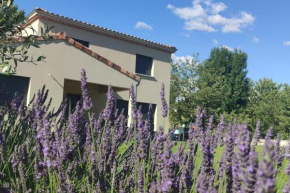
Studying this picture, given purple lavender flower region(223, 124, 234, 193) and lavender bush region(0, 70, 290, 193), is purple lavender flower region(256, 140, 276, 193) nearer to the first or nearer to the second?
lavender bush region(0, 70, 290, 193)

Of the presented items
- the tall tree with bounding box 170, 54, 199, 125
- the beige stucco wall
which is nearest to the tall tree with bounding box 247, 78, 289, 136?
the tall tree with bounding box 170, 54, 199, 125

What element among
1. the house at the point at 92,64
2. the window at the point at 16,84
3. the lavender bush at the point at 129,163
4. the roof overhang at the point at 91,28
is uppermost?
the roof overhang at the point at 91,28

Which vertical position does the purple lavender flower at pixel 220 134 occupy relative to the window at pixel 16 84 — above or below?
below

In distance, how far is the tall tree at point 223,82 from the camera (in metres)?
33.4

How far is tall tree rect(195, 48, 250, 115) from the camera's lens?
33.4 m

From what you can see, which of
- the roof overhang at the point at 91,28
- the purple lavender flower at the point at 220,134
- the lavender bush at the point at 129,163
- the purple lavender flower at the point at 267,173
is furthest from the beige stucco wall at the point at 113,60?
the purple lavender flower at the point at 267,173

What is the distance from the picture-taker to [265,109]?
1494 inches

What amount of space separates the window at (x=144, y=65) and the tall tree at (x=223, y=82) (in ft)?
48.7

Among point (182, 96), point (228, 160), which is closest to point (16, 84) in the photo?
point (228, 160)

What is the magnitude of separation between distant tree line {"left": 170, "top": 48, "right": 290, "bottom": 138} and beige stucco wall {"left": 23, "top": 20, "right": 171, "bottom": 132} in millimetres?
11294

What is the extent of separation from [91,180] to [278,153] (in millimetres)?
1679

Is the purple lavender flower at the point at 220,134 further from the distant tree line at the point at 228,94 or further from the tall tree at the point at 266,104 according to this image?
the tall tree at the point at 266,104

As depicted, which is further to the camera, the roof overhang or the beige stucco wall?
the roof overhang

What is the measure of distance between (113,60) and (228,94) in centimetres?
2441
